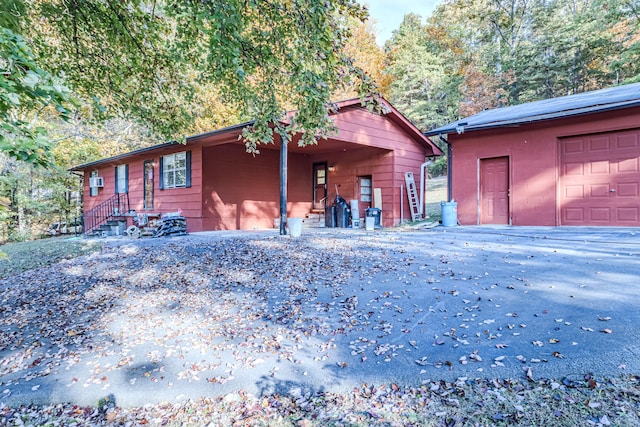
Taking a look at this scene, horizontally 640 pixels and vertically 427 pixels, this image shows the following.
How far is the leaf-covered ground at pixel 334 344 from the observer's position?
225 cm

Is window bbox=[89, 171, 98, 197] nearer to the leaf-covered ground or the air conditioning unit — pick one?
the air conditioning unit

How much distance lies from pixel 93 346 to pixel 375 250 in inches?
181

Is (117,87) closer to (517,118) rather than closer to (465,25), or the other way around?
(517,118)

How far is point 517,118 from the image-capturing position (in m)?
9.10

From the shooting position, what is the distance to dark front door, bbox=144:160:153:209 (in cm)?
1321

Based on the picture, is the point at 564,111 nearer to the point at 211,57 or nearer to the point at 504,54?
the point at 211,57

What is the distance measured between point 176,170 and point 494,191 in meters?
10.3

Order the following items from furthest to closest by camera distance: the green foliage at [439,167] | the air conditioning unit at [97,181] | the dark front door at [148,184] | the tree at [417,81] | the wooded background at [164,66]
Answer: the green foliage at [439,167]
the tree at [417,81]
the air conditioning unit at [97,181]
the dark front door at [148,184]
the wooded background at [164,66]

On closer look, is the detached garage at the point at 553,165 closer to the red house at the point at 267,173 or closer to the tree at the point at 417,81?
the red house at the point at 267,173

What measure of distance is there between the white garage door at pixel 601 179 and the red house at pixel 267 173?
4.77 m

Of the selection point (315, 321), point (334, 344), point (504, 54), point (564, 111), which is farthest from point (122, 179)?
point (504, 54)

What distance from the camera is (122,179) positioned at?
14.8 meters

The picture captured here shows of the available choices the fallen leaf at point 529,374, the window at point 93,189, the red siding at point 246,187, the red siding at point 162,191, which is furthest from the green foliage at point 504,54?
the fallen leaf at point 529,374

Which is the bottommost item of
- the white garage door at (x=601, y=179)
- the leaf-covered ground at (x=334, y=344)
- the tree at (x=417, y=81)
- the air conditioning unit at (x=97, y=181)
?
the leaf-covered ground at (x=334, y=344)
